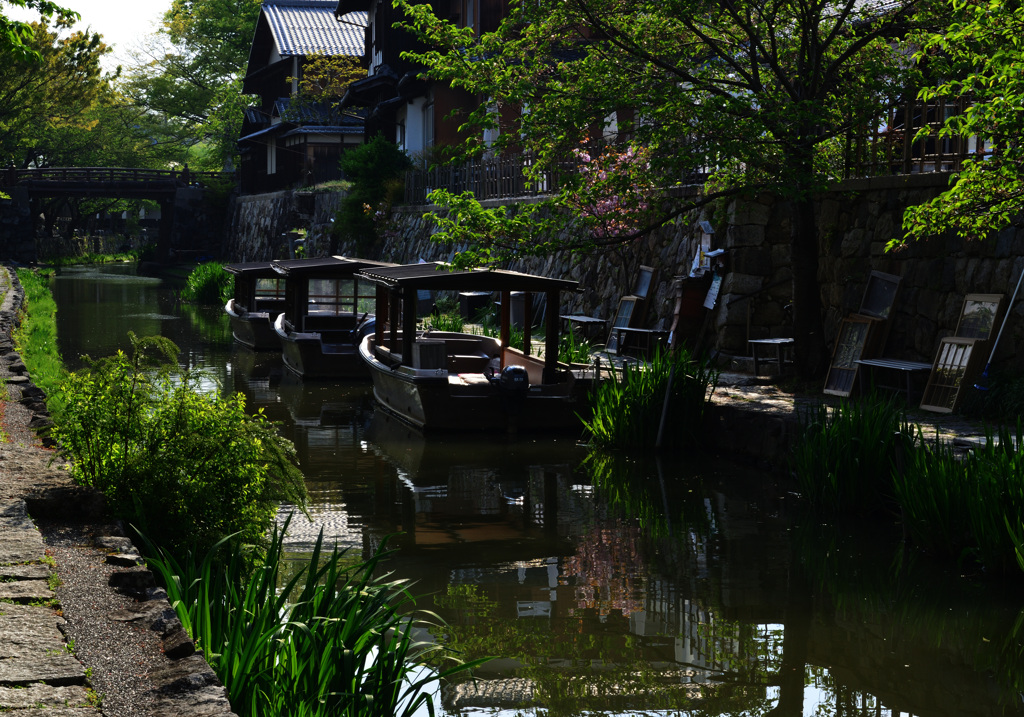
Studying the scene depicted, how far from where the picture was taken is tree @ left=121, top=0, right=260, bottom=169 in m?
56.9

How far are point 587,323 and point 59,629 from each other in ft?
53.2

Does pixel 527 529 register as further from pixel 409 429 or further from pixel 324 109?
pixel 324 109

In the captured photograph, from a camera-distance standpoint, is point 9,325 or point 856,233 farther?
point 9,325

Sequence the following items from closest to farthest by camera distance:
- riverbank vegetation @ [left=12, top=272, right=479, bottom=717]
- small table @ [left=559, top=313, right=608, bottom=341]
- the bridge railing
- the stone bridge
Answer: riverbank vegetation @ [left=12, top=272, right=479, bottom=717] < small table @ [left=559, top=313, right=608, bottom=341] < the stone bridge < the bridge railing

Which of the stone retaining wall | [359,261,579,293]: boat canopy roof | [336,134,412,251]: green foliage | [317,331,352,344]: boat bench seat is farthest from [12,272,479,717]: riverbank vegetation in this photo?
[336,134,412,251]: green foliage

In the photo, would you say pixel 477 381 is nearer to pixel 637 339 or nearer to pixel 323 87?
pixel 637 339

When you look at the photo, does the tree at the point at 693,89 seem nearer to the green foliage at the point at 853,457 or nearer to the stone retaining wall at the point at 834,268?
the stone retaining wall at the point at 834,268

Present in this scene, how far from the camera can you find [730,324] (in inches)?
643

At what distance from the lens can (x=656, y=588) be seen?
25.6ft

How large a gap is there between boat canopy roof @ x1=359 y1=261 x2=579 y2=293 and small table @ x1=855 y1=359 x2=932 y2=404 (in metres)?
4.03

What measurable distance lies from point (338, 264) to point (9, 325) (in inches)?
230

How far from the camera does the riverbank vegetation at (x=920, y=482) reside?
24.8ft

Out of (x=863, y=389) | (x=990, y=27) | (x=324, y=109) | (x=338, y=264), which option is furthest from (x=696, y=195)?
(x=324, y=109)

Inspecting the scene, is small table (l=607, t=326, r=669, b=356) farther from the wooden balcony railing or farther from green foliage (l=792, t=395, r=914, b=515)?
green foliage (l=792, t=395, r=914, b=515)
